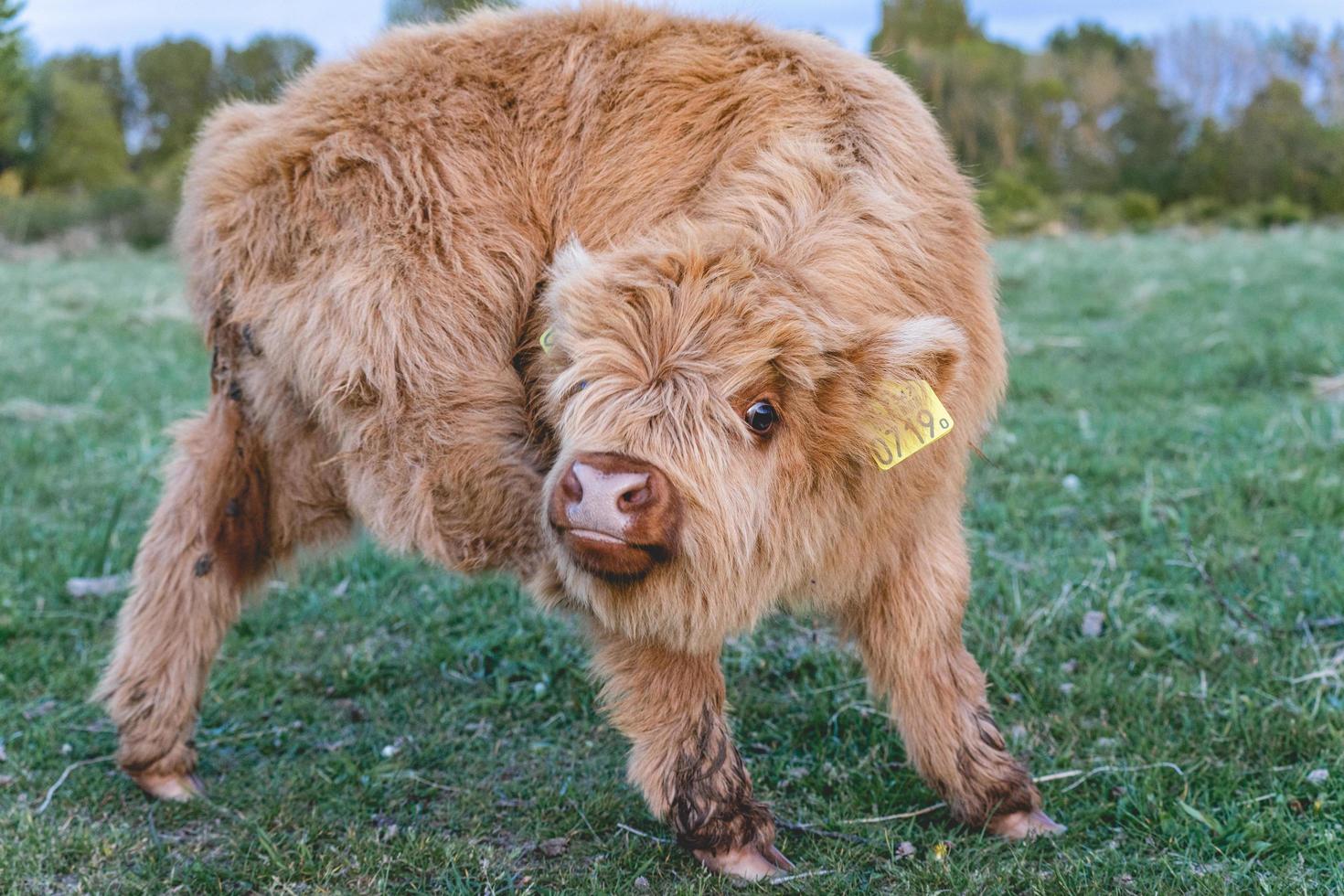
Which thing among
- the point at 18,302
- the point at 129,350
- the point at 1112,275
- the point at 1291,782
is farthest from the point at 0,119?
the point at 1112,275

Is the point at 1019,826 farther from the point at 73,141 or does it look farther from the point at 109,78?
the point at 109,78

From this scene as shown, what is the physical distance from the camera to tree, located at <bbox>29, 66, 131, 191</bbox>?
→ 1955 centimetres

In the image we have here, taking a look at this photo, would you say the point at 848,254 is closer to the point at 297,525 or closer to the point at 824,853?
the point at 824,853

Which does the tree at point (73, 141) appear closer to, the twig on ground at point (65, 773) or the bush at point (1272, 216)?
the twig on ground at point (65, 773)

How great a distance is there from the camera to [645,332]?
9.12 feet

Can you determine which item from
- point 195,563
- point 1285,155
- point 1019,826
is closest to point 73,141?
point 195,563

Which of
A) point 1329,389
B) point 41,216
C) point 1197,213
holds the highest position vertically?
point 1329,389

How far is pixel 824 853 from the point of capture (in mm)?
3229

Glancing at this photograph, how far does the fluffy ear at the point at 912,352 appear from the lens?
2787 millimetres

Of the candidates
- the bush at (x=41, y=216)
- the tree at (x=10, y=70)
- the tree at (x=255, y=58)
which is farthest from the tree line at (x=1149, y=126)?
the tree at (x=10, y=70)

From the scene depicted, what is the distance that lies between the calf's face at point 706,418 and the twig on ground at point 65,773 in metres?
1.77

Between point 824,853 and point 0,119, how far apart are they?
7.97 m

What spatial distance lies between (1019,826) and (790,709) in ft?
3.05

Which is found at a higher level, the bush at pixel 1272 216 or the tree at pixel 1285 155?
the tree at pixel 1285 155
